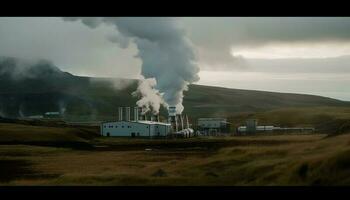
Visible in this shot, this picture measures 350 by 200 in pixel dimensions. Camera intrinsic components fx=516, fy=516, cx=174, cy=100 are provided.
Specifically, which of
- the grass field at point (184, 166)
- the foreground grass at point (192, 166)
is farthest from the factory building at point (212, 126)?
the foreground grass at point (192, 166)

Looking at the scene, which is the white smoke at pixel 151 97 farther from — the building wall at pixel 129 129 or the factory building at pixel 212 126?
the building wall at pixel 129 129

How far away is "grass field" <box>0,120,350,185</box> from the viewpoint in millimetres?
15648

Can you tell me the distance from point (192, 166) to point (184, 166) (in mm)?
313

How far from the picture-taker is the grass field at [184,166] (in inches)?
616

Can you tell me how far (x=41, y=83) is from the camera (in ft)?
396

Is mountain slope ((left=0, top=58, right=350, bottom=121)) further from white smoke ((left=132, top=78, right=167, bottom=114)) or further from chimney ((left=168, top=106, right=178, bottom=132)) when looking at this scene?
chimney ((left=168, top=106, right=178, bottom=132))


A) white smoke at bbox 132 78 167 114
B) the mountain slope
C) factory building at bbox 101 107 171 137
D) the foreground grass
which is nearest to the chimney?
white smoke at bbox 132 78 167 114

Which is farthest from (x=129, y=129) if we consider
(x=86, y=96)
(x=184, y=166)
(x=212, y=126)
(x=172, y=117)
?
(x=86, y=96)

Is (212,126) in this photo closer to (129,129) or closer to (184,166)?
(129,129)

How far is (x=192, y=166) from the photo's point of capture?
20047 mm

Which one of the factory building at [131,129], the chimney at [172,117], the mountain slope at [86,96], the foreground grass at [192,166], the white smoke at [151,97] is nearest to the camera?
the foreground grass at [192,166]

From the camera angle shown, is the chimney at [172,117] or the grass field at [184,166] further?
the chimney at [172,117]
